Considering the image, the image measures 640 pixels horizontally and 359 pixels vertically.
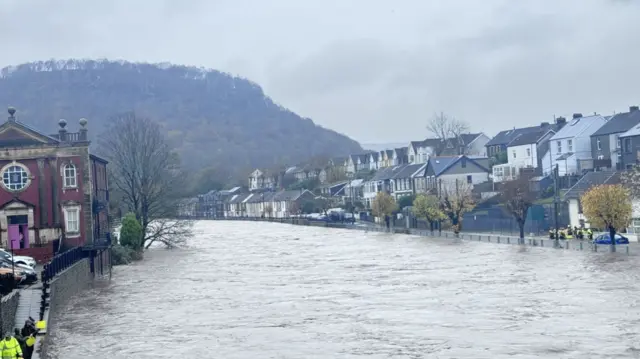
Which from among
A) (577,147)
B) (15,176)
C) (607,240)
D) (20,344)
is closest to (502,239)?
(607,240)

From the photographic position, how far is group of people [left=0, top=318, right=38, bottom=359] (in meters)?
21.4

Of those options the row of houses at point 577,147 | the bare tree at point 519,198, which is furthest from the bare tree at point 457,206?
the row of houses at point 577,147

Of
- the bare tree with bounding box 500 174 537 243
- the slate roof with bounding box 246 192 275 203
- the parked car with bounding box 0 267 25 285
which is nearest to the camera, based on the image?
the parked car with bounding box 0 267 25 285

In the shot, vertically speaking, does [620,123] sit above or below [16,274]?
above

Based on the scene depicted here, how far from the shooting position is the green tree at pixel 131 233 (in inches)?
2753

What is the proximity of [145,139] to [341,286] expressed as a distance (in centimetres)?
4328

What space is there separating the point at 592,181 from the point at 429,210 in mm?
19117

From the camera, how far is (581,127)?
336 feet

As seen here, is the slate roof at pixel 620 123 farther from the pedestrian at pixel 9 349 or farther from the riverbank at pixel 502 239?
the pedestrian at pixel 9 349

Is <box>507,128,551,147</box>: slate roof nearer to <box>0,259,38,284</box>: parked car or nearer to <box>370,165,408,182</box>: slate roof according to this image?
<box>370,165,408,182</box>: slate roof

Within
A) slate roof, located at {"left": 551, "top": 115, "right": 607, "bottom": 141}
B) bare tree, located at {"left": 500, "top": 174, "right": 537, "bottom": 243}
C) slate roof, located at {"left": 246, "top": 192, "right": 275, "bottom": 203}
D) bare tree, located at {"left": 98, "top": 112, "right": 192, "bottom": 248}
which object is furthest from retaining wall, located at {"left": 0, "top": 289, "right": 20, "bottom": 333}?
slate roof, located at {"left": 246, "top": 192, "right": 275, "bottom": 203}

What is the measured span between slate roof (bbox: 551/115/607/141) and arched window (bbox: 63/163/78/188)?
203 ft

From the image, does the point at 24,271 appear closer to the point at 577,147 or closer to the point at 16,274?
the point at 16,274

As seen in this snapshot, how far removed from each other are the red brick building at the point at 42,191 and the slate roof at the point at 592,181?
3982 cm
